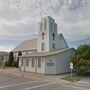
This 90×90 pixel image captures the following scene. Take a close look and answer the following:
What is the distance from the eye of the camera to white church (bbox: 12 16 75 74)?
2877cm

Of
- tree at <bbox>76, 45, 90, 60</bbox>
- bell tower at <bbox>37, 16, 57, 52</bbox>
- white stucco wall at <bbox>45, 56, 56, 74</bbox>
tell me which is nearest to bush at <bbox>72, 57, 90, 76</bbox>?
tree at <bbox>76, 45, 90, 60</bbox>

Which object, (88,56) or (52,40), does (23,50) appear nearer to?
(52,40)

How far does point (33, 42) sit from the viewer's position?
162ft

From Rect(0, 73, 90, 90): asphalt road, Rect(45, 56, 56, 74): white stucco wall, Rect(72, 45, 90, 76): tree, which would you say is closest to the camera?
Rect(0, 73, 90, 90): asphalt road

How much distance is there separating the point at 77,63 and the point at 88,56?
259cm

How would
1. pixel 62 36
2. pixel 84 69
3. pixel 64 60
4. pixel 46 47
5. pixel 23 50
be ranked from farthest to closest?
pixel 23 50 → pixel 62 36 → pixel 46 47 → pixel 64 60 → pixel 84 69

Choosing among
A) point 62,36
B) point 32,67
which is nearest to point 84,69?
point 32,67

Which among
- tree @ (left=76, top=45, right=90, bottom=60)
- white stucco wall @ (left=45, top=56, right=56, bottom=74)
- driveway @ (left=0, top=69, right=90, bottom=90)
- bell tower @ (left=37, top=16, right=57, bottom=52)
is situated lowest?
driveway @ (left=0, top=69, right=90, bottom=90)

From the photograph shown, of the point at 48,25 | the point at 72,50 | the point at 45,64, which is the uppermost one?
the point at 48,25

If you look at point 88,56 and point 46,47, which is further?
point 46,47

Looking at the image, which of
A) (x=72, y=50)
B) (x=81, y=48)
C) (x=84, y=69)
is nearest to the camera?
(x=84, y=69)

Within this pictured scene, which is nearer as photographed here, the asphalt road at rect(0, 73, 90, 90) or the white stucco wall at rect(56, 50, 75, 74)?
the asphalt road at rect(0, 73, 90, 90)

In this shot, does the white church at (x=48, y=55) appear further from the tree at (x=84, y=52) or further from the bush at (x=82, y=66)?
the bush at (x=82, y=66)

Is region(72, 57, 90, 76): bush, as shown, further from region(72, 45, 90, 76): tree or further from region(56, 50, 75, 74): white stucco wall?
region(56, 50, 75, 74): white stucco wall
